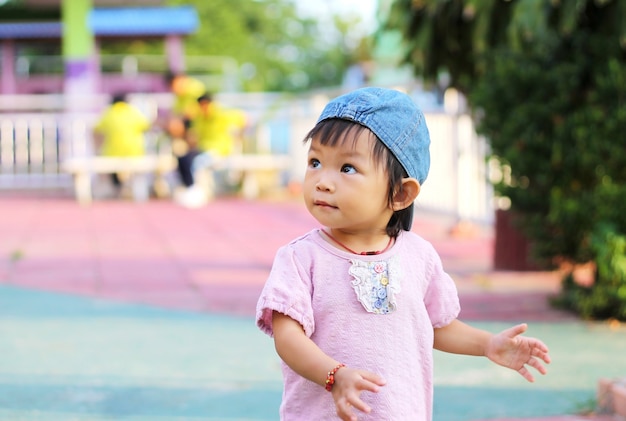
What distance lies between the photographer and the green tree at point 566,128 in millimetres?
5418

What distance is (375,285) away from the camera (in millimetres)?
2422

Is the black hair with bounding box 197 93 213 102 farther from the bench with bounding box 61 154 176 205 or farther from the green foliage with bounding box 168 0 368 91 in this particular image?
the green foliage with bounding box 168 0 368 91

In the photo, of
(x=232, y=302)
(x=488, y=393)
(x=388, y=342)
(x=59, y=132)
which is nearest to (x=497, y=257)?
(x=232, y=302)

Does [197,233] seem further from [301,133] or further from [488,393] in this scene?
[488,393]

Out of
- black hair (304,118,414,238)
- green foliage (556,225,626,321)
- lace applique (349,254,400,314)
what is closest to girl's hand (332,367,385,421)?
lace applique (349,254,400,314)

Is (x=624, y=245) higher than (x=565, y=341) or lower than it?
higher

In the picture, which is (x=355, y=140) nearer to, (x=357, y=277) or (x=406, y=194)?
(x=406, y=194)

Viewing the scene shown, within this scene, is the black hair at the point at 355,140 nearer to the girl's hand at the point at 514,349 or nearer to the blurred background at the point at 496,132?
the girl's hand at the point at 514,349

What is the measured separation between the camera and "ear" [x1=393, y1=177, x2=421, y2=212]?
2.47m

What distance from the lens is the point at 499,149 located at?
19.7 feet

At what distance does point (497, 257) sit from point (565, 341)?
Result: 225cm

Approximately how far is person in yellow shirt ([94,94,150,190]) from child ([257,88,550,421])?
38.0ft

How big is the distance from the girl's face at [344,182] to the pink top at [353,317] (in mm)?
108

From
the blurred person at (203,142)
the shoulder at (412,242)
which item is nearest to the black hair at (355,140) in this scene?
the shoulder at (412,242)
